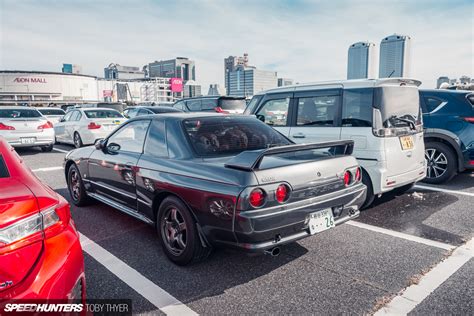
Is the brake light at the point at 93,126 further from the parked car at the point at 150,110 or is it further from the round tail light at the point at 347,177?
the round tail light at the point at 347,177

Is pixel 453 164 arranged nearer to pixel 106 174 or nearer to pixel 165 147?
pixel 165 147

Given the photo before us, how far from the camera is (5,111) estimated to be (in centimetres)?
1009

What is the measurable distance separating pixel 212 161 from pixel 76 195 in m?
3.12

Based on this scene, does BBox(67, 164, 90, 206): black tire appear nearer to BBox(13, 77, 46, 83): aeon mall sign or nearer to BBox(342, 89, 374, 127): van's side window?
BBox(342, 89, 374, 127): van's side window

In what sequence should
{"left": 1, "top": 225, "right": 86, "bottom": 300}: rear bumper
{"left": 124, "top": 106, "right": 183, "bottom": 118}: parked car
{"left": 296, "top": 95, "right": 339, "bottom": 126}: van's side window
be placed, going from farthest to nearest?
{"left": 124, "top": 106, "right": 183, "bottom": 118}: parked car → {"left": 296, "top": 95, "right": 339, "bottom": 126}: van's side window → {"left": 1, "top": 225, "right": 86, "bottom": 300}: rear bumper

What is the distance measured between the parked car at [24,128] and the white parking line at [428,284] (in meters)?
10.4

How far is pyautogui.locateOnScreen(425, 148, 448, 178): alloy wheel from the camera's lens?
617cm

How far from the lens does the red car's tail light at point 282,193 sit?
2.73 metres

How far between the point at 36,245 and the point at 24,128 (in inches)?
385

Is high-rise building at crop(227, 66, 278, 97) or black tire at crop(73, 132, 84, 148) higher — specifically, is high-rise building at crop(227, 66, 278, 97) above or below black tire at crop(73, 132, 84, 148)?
above

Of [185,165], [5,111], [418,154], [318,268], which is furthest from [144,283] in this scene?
[5,111]

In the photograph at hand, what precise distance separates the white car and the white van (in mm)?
7622

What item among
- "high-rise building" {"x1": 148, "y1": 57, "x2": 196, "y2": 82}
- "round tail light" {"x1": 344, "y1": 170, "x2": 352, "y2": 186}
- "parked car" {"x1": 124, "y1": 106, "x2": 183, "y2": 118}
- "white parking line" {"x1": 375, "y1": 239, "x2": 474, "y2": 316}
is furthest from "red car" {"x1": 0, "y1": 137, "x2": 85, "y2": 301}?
"high-rise building" {"x1": 148, "y1": 57, "x2": 196, "y2": 82}

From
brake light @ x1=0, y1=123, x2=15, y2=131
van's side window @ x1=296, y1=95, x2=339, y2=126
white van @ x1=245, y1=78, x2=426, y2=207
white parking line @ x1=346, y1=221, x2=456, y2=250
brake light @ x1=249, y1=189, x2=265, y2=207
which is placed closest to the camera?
brake light @ x1=249, y1=189, x2=265, y2=207
